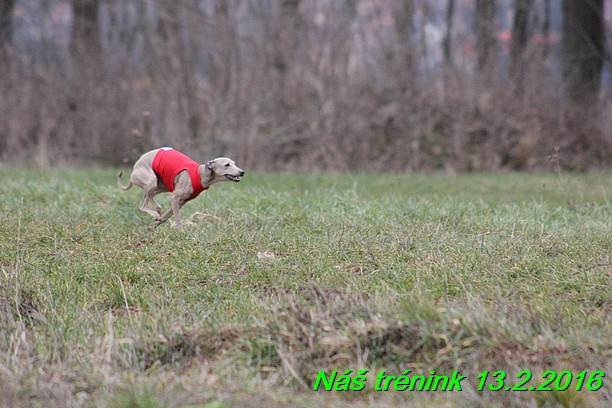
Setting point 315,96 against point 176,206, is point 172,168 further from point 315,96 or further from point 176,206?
point 315,96

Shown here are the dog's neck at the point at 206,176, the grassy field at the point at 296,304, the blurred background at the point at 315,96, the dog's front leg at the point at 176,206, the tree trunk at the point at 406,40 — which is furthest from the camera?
the tree trunk at the point at 406,40

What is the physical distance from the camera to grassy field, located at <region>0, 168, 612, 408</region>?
144 inches

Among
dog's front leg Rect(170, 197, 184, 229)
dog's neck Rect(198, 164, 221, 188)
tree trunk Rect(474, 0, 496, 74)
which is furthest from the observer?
tree trunk Rect(474, 0, 496, 74)

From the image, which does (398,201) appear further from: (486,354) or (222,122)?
(222,122)

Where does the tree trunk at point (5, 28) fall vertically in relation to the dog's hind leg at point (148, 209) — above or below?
above

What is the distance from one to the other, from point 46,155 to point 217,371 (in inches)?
448

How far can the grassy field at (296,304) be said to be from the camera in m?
3.65

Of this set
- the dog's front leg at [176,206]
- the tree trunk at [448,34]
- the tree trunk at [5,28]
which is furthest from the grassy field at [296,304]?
the tree trunk at [5,28]

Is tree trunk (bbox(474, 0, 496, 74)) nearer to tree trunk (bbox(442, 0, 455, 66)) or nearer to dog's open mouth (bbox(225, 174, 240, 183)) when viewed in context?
tree trunk (bbox(442, 0, 455, 66))

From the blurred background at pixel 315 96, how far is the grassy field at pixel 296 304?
6552 millimetres

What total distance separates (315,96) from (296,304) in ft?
33.1

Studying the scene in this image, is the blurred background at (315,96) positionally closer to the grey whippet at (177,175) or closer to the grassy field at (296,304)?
the grassy field at (296,304)

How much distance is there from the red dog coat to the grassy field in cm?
44

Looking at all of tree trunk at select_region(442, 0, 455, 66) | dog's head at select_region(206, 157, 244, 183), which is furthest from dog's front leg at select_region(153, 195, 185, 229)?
tree trunk at select_region(442, 0, 455, 66)
